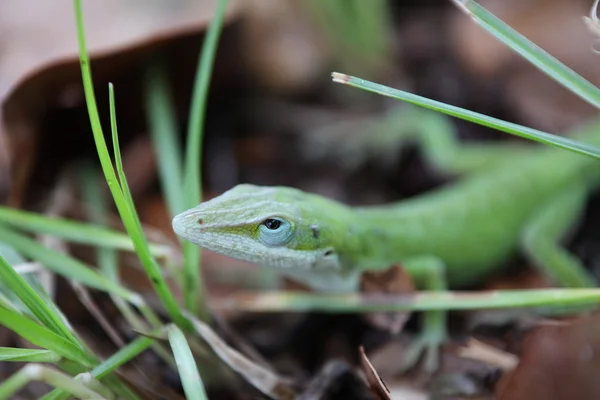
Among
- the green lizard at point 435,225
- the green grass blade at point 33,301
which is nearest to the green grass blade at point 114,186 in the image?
the green lizard at point 435,225

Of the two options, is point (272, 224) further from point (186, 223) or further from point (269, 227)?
point (186, 223)

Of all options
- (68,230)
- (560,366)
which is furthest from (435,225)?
(68,230)

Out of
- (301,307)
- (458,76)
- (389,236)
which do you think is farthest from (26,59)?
(458,76)

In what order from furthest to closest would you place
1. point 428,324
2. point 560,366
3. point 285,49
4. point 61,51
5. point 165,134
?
1. point 285,49
2. point 165,134
3. point 61,51
4. point 428,324
5. point 560,366

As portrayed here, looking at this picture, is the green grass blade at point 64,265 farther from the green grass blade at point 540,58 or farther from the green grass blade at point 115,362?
the green grass blade at point 540,58

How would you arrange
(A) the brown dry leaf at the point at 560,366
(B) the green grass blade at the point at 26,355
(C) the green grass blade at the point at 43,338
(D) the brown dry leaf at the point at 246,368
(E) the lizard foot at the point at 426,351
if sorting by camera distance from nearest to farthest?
(C) the green grass blade at the point at 43,338 < (B) the green grass blade at the point at 26,355 < (A) the brown dry leaf at the point at 560,366 < (D) the brown dry leaf at the point at 246,368 < (E) the lizard foot at the point at 426,351

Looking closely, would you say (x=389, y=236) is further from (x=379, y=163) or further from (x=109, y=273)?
(x=109, y=273)
